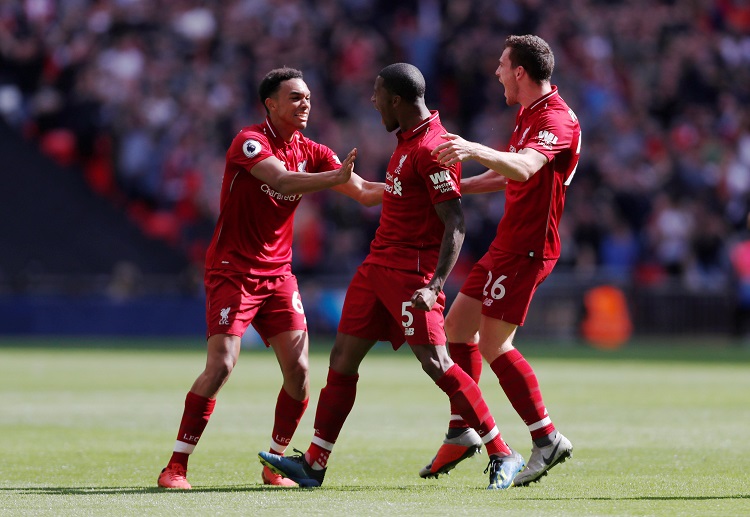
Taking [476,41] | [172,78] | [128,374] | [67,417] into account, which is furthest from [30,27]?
[67,417]

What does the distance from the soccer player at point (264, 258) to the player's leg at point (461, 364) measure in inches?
36.5

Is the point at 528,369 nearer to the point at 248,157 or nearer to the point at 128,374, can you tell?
the point at 248,157

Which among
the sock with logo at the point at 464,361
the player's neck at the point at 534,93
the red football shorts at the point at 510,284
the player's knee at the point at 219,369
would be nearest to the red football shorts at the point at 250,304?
the player's knee at the point at 219,369

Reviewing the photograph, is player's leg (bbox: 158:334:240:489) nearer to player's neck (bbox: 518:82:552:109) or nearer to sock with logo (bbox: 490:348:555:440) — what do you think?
sock with logo (bbox: 490:348:555:440)

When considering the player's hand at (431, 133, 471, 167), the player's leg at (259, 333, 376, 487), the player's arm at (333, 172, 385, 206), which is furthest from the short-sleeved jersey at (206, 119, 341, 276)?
the player's hand at (431, 133, 471, 167)

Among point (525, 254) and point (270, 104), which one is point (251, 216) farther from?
point (525, 254)

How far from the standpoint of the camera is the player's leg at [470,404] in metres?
8.30

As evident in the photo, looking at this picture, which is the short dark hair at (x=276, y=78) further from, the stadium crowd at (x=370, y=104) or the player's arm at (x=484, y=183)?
the stadium crowd at (x=370, y=104)

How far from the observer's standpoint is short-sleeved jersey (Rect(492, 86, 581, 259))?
28.4ft

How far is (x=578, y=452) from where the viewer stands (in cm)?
1030

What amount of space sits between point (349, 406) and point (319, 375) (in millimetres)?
9364

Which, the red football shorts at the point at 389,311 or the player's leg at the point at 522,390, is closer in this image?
the red football shorts at the point at 389,311

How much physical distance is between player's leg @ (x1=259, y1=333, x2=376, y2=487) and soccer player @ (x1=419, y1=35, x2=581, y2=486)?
0.69 meters

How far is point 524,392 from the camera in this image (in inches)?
340
